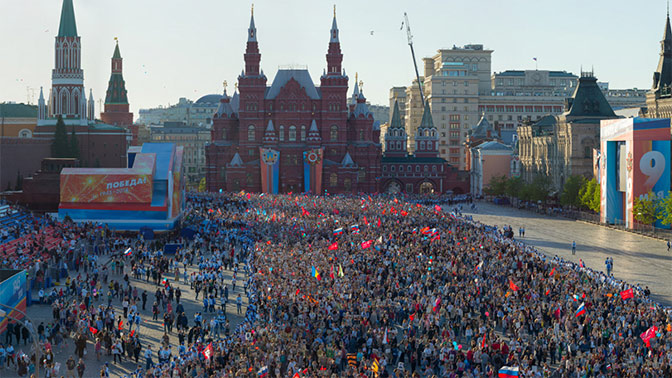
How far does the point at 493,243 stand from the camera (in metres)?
53.5

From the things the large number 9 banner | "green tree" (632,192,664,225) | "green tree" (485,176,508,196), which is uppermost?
the large number 9 banner

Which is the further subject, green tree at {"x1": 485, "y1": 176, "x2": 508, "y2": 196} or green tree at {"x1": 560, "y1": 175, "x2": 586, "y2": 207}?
green tree at {"x1": 485, "y1": 176, "x2": 508, "y2": 196}

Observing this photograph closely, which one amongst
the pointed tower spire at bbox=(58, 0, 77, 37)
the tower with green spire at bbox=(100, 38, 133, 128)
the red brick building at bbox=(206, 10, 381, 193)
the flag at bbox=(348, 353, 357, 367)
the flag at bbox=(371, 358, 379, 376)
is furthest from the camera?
the tower with green spire at bbox=(100, 38, 133, 128)

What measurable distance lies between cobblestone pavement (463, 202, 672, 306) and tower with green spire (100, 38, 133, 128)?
72.5 metres

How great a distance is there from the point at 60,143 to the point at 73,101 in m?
10.6

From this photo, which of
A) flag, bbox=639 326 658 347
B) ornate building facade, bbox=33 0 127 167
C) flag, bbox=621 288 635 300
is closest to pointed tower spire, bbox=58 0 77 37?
ornate building facade, bbox=33 0 127 167

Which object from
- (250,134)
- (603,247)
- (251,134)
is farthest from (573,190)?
(250,134)

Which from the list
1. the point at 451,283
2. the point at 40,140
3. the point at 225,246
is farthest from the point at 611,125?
the point at 40,140

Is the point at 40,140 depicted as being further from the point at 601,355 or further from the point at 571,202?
the point at 601,355

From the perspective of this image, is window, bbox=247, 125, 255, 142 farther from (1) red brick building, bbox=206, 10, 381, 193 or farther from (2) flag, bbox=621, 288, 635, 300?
(2) flag, bbox=621, 288, 635, 300

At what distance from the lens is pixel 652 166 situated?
74.2 m

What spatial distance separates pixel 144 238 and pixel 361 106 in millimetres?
56780

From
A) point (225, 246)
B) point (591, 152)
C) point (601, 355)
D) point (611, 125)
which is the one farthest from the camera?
point (591, 152)

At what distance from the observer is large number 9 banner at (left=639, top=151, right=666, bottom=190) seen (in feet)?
243
